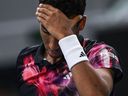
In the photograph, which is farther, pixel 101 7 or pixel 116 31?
pixel 101 7

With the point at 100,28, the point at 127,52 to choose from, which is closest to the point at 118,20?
the point at 100,28

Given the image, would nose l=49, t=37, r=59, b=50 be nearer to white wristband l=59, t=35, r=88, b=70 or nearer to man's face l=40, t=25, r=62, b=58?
man's face l=40, t=25, r=62, b=58

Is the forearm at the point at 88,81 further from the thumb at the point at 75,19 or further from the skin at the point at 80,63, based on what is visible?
the thumb at the point at 75,19

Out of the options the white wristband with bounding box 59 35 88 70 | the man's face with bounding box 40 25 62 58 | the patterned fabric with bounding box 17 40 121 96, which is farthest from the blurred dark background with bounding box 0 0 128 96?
the white wristband with bounding box 59 35 88 70

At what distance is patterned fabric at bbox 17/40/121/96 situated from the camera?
3606 mm

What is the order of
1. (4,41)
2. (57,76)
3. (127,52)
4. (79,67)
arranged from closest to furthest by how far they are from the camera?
(79,67), (57,76), (127,52), (4,41)

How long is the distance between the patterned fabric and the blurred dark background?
2.75m

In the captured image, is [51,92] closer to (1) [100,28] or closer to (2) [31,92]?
(2) [31,92]

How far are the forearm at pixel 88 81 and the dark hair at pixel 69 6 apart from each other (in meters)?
0.36

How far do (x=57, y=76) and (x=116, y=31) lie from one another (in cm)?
373

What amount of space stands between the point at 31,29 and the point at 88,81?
4.70 metres

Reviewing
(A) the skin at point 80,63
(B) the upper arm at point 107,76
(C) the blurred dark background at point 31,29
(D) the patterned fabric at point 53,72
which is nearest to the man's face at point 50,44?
(A) the skin at point 80,63

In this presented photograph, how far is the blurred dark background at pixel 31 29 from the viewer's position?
7.18m

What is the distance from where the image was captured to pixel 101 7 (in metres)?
8.30
